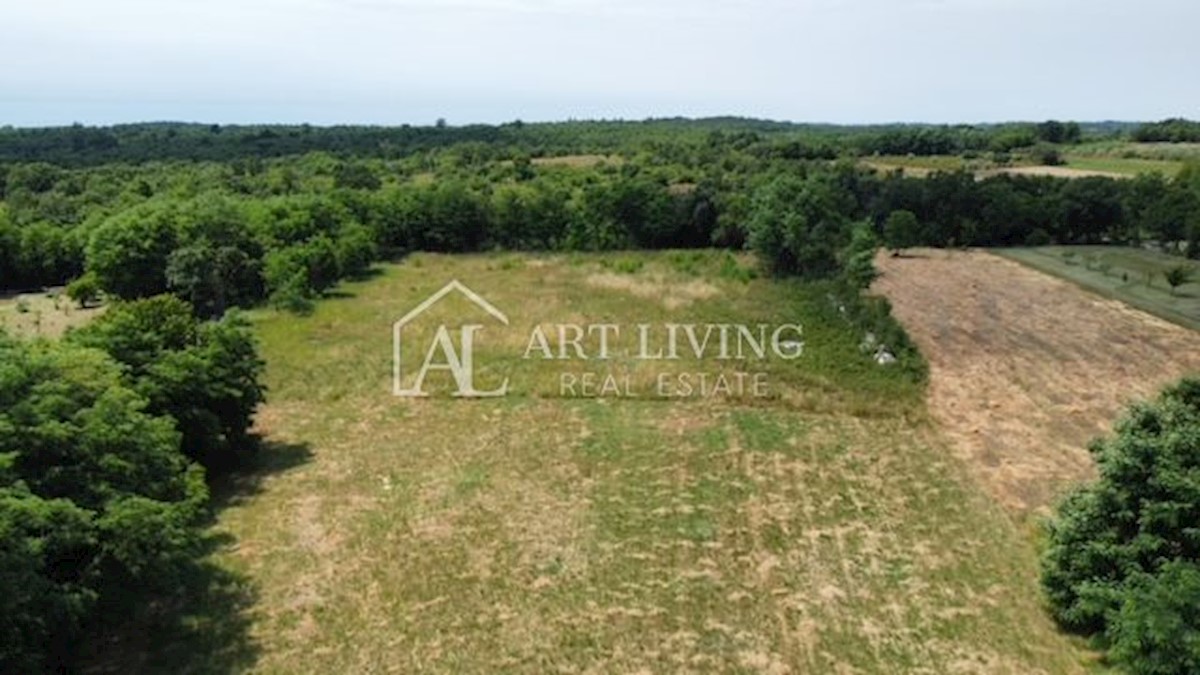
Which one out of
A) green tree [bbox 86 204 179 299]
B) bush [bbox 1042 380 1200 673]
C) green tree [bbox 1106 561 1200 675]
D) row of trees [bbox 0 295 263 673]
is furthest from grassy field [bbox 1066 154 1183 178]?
row of trees [bbox 0 295 263 673]

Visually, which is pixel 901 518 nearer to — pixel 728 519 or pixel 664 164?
pixel 728 519

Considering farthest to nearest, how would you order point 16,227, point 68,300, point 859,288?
point 16,227, point 68,300, point 859,288

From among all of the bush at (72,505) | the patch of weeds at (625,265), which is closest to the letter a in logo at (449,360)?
the patch of weeds at (625,265)

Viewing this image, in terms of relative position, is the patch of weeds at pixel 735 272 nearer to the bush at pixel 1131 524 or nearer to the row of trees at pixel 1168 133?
the bush at pixel 1131 524

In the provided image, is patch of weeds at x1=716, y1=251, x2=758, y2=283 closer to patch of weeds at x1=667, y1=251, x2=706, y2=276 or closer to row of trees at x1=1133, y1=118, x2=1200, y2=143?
patch of weeds at x1=667, y1=251, x2=706, y2=276

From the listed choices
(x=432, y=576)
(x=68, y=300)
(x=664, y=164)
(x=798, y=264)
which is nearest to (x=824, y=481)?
(x=432, y=576)

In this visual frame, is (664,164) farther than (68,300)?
Yes
